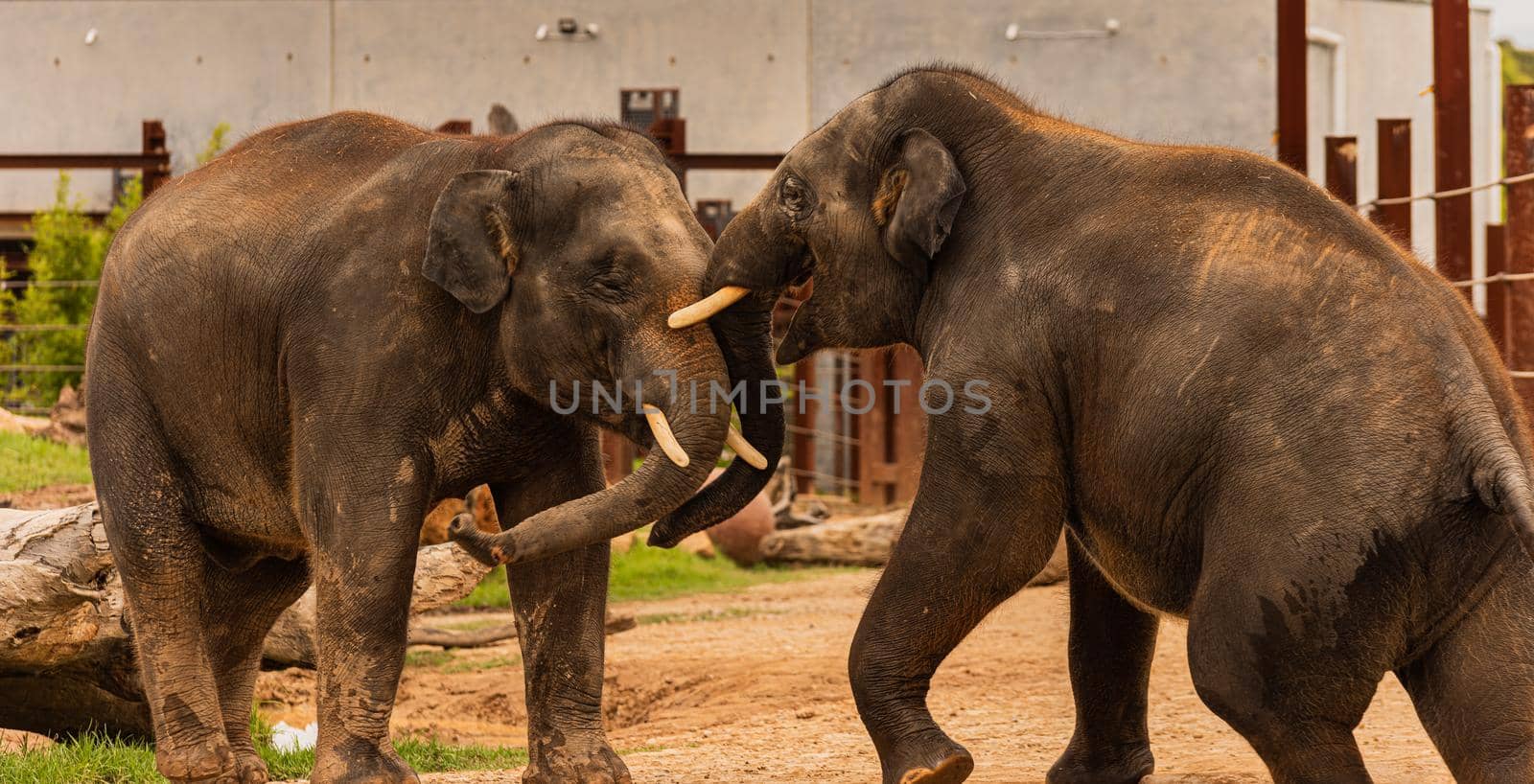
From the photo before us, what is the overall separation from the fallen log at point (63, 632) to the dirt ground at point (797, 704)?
1186 millimetres

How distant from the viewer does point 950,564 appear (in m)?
4.39

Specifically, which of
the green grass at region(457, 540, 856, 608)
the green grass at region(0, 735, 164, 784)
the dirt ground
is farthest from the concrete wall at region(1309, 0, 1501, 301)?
the green grass at region(0, 735, 164, 784)

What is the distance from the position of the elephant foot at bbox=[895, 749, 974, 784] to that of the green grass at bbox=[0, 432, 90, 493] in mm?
7748

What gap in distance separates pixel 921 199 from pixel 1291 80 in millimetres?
6481

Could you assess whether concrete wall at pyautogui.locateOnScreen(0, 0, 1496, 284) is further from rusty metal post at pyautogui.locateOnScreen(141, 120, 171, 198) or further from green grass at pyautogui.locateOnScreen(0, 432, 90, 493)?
green grass at pyautogui.locateOnScreen(0, 432, 90, 493)

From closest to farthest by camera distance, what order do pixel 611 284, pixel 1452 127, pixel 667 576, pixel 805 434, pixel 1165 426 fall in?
pixel 1165 426 < pixel 611 284 < pixel 1452 127 < pixel 667 576 < pixel 805 434

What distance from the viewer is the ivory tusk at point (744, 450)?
4980mm

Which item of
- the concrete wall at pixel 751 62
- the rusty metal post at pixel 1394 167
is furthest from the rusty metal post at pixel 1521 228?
the concrete wall at pixel 751 62

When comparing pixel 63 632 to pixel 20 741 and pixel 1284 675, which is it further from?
pixel 1284 675

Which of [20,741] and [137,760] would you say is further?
[20,741]

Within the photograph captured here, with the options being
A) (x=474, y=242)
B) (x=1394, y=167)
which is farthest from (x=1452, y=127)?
(x=474, y=242)

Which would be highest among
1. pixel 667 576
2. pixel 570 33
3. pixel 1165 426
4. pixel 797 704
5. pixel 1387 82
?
pixel 570 33

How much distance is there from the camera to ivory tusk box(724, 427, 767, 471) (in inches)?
196

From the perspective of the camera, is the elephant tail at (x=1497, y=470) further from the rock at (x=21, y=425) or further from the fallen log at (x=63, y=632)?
the rock at (x=21, y=425)
